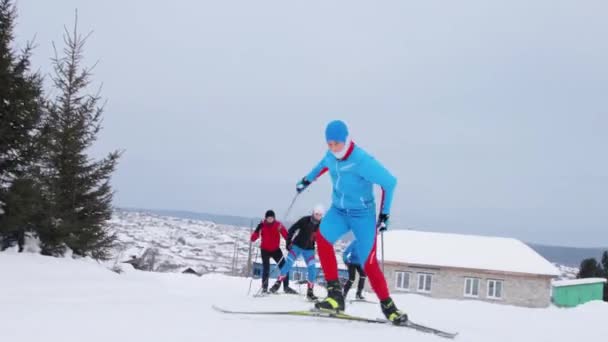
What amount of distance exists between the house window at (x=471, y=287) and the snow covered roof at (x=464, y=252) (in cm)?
94

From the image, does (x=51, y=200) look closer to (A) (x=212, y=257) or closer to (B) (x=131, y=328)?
(B) (x=131, y=328)

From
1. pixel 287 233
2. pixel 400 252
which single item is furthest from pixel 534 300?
pixel 287 233

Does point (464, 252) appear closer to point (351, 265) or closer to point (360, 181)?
point (351, 265)

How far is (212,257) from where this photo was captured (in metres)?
93.1

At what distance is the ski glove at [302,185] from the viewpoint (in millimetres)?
6102

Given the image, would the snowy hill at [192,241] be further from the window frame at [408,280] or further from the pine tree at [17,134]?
the pine tree at [17,134]

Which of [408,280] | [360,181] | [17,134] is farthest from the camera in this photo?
[408,280]

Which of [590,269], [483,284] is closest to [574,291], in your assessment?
[483,284]

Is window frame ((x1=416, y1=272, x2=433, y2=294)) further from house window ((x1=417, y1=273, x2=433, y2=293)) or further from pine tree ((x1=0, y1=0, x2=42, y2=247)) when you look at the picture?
pine tree ((x1=0, y1=0, x2=42, y2=247))

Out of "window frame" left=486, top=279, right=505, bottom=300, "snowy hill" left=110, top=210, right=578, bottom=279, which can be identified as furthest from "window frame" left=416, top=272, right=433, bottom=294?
"snowy hill" left=110, top=210, right=578, bottom=279

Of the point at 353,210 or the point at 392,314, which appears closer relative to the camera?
the point at 392,314

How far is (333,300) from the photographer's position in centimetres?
516

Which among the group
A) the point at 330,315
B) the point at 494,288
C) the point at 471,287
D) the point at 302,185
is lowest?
the point at 471,287

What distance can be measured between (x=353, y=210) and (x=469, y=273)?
1261 inches
